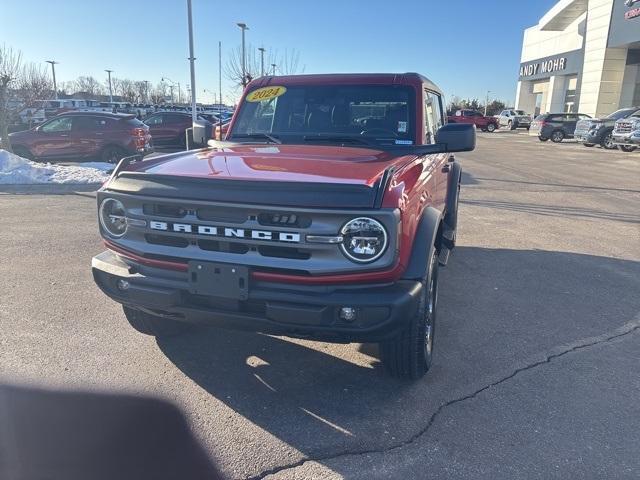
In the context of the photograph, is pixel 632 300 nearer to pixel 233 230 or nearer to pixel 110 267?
pixel 233 230

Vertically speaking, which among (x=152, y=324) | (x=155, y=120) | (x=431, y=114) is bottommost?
(x=152, y=324)

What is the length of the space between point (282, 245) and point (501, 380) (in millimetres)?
1859

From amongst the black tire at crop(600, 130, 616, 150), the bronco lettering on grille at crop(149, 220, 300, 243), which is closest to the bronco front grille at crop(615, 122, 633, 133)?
the black tire at crop(600, 130, 616, 150)

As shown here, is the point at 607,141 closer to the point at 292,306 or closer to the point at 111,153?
the point at 111,153

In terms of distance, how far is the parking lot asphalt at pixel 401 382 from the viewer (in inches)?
102

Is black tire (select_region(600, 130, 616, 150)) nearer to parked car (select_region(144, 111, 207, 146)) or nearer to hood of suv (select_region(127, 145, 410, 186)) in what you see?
parked car (select_region(144, 111, 207, 146))

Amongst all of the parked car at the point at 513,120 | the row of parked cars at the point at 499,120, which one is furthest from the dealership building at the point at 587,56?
the row of parked cars at the point at 499,120

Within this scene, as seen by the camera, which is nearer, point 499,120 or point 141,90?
point 499,120

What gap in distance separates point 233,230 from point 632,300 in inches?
167

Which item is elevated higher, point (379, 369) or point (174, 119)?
point (174, 119)

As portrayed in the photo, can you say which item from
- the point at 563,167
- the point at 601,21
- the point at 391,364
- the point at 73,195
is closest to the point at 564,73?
the point at 601,21

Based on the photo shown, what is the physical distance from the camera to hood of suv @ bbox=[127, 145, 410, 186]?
275 cm

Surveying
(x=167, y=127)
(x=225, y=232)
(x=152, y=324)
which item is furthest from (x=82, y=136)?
(x=225, y=232)

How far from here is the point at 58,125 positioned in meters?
14.3
